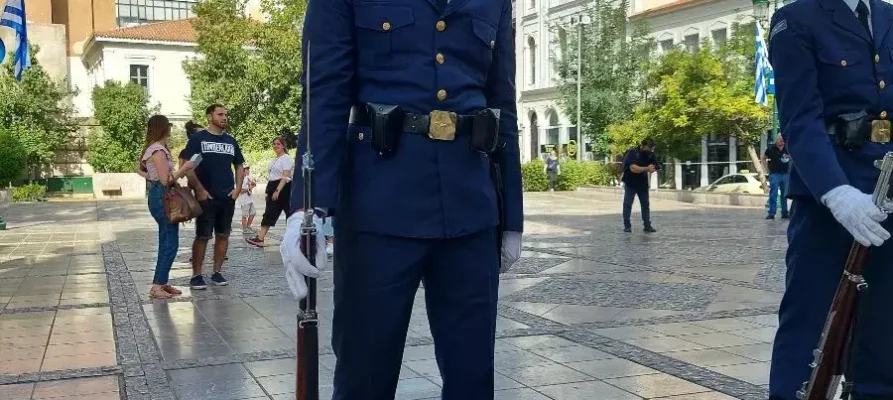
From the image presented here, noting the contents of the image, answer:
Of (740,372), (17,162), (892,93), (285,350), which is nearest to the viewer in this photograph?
(892,93)

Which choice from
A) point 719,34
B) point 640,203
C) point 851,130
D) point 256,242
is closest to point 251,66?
point 719,34

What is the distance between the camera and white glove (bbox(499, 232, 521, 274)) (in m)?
3.03

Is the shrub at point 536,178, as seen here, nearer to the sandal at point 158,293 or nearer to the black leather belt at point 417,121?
the sandal at point 158,293

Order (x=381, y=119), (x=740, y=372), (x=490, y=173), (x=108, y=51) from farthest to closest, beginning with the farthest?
(x=108, y=51) → (x=740, y=372) → (x=490, y=173) → (x=381, y=119)

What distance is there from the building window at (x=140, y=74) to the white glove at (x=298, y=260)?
52733mm

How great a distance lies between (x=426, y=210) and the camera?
2.78 metres

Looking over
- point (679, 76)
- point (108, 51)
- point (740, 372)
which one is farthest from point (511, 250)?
point (108, 51)

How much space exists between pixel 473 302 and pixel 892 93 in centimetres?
184

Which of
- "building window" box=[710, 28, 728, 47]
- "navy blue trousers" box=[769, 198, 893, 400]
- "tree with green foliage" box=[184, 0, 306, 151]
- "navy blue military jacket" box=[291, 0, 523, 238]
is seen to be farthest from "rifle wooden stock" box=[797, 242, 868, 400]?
"tree with green foliage" box=[184, 0, 306, 151]

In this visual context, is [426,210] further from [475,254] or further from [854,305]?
[854,305]

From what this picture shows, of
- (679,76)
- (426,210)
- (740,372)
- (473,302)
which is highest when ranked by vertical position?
(679,76)

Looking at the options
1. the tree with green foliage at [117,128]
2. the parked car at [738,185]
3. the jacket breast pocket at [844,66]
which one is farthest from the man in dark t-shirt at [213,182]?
the tree with green foliage at [117,128]

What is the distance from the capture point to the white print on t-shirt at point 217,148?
29.5ft

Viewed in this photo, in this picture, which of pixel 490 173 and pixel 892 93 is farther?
pixel 892 93
